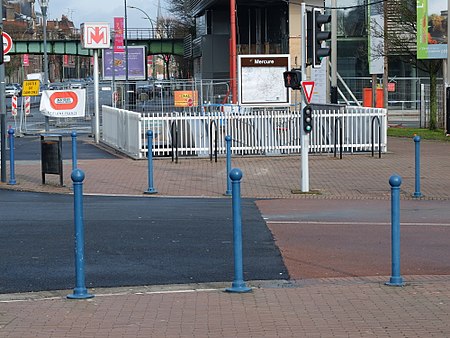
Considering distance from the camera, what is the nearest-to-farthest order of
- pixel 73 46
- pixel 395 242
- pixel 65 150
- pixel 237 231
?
pixel 237 231 < pixel 395 242 < pixel 65 150 < pixel 73 46

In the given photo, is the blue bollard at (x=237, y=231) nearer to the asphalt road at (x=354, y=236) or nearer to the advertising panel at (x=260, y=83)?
the asphalt road at (x=354, y=236)

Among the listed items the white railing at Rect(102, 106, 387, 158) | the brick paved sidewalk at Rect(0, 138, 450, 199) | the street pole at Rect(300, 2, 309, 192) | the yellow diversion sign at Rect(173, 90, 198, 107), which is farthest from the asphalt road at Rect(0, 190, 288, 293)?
the yellow diversion sign at Rect(173, 90, 198, 107)

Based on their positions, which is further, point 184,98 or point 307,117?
point 184,98

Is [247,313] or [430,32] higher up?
[430,32]

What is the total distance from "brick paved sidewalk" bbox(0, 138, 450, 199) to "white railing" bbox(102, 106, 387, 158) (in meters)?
0.51

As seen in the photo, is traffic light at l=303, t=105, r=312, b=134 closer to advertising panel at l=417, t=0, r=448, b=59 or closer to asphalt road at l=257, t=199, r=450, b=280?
asphalt road at l=257, t=199, r=450, b=280

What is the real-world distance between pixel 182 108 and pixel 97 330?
105 feet

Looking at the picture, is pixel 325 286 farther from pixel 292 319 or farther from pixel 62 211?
pixel 62 211

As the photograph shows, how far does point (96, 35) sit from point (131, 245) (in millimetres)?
24927

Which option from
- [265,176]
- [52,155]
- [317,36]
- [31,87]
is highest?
[317,36]

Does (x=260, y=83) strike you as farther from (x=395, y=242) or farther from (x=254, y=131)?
(x=395, y=242)

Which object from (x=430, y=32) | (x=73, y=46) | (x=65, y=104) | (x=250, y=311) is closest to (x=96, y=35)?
(x=65, y=104)

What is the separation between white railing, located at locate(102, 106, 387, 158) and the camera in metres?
25.7

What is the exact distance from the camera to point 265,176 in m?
21.2
